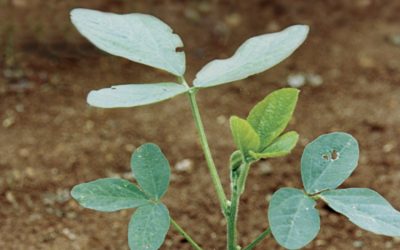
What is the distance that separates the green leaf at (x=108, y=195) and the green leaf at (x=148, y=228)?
3 centimetres

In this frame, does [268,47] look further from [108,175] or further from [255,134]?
[108,175]

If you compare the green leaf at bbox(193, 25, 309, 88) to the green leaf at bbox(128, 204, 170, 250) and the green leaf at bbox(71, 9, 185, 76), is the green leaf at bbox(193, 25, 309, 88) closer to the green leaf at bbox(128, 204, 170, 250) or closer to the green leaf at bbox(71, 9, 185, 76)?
the green leaf at bbox(71, 9, 185, 76)

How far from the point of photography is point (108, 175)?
6.89 feet

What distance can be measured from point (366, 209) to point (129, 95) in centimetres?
40

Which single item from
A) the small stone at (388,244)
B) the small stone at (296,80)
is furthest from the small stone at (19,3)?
the small stone at (388,244)

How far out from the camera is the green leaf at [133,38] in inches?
52.7

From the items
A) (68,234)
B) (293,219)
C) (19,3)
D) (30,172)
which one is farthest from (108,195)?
(19,3)

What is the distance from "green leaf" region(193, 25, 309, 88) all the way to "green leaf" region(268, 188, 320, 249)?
0.22 m

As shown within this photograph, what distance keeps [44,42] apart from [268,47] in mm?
1496

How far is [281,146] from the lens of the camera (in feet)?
4.08

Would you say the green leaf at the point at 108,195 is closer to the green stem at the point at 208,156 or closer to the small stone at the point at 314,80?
the green stem at the point at 208,156

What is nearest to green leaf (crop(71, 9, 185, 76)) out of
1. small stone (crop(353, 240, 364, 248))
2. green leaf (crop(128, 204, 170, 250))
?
green leaf (crop(128, 204, 170, 250))

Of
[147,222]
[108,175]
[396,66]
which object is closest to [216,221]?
[108,175]

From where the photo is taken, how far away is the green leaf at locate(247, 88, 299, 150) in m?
1.26
